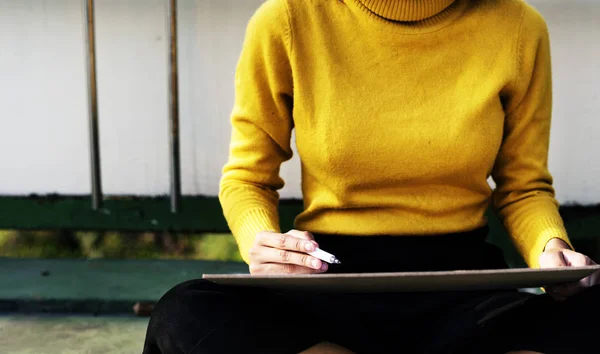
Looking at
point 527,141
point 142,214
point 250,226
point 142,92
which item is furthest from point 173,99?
point 527,141

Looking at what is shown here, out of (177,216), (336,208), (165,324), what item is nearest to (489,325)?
(336,208)

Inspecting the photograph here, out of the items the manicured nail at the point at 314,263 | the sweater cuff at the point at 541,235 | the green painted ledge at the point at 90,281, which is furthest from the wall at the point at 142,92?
the manicured nail at the point at 314,263

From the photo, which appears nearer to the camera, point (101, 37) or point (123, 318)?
point (123, 318)

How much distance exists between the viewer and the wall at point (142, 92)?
82.9 inches

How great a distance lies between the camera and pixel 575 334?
3.23ft

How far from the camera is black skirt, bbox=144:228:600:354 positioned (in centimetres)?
96

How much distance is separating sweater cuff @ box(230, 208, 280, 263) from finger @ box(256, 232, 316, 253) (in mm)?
144

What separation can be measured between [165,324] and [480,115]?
66cm

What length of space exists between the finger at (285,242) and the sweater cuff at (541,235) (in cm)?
45

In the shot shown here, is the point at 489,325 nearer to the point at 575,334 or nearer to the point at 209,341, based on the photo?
the point at 575,334

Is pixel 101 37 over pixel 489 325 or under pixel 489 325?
over

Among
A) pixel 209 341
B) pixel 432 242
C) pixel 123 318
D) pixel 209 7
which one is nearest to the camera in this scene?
pixel 209 341

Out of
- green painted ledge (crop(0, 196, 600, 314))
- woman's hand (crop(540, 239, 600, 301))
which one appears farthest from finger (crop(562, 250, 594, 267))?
green painted ledge (crop(0, 196, 600, 314))

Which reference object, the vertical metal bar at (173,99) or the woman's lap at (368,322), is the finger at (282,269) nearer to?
the woman's lap at (368,322)
